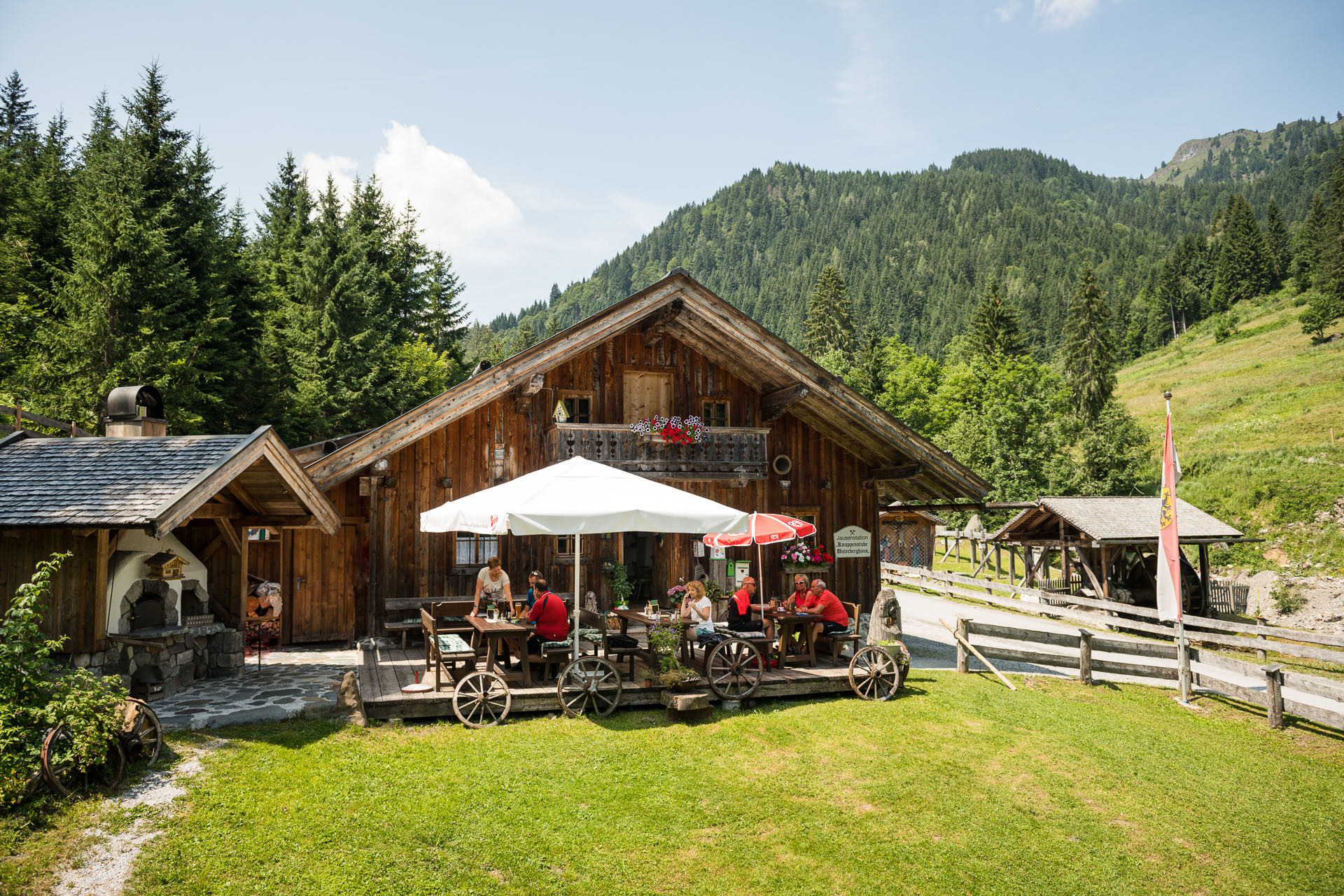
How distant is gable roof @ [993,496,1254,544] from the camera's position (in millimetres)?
22391

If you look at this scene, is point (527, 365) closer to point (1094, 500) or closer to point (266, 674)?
point (266, 674)

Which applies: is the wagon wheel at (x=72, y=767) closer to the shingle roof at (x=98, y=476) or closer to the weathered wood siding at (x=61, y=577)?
the shingle roof at (x=98, y=476)

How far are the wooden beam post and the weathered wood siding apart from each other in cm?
2

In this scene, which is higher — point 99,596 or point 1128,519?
point 1128,519

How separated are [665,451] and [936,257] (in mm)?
141399

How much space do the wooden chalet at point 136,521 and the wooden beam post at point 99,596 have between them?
1 centimetres

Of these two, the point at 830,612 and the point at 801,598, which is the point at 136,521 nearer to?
the point at 801,598

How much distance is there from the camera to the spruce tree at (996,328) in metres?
60.4

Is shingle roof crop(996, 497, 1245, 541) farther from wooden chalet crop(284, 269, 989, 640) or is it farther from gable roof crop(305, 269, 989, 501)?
wooden chalet crop(284, 269, 989, 640)

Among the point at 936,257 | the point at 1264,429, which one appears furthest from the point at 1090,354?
the point at 936,257

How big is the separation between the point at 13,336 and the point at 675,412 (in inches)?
802

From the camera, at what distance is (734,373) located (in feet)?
57.9

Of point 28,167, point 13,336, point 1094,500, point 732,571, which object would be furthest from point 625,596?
point 28,167

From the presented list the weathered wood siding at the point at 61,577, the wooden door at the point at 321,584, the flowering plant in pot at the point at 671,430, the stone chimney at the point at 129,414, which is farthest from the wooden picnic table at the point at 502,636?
the wooden door at the point at 321,584
